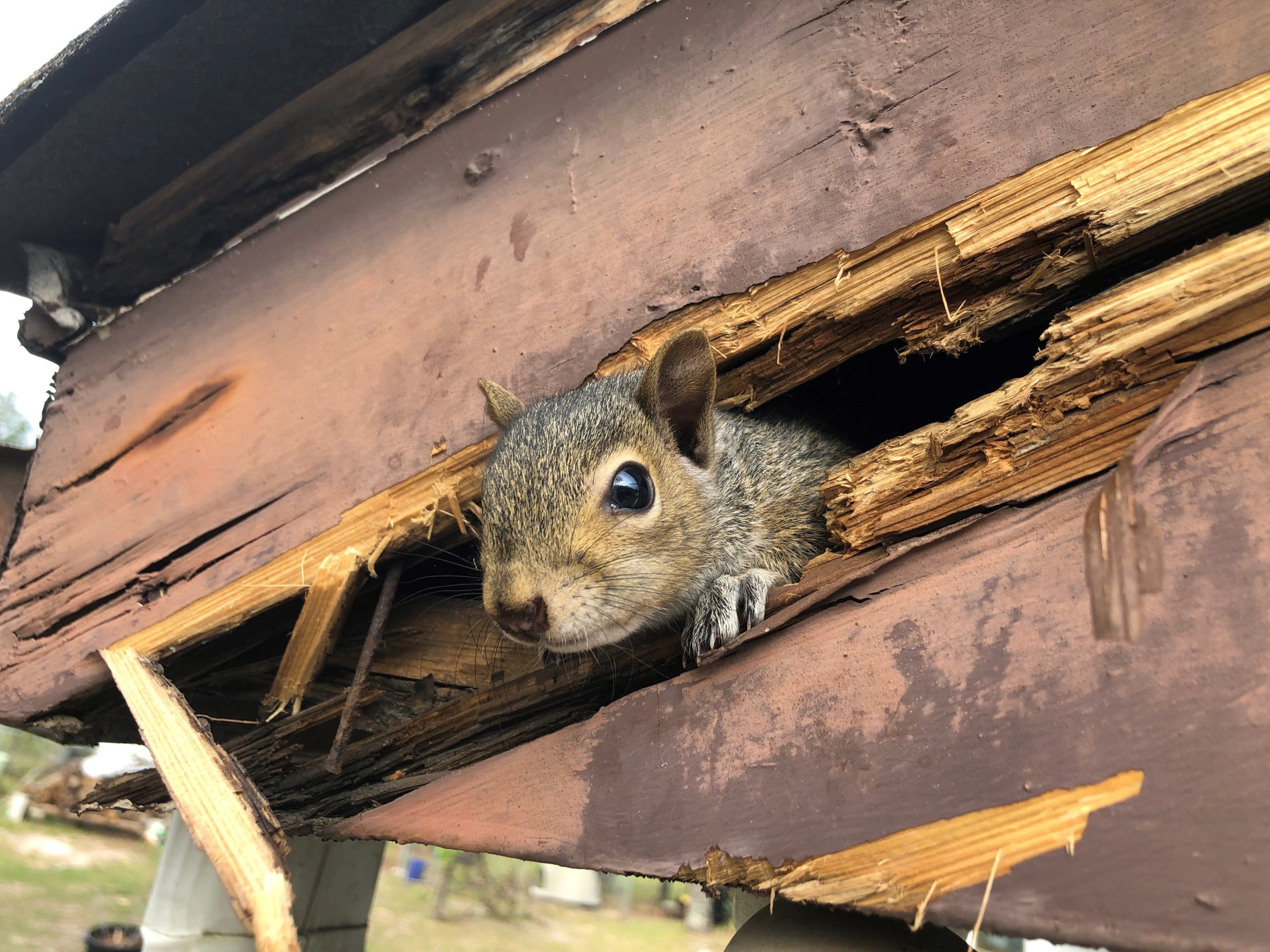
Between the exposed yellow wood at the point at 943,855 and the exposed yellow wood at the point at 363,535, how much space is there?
92cm

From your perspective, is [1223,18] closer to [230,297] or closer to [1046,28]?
[1046,28]

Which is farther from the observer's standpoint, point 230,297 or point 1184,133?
point 230,297

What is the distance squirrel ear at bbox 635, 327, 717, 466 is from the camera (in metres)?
1.54

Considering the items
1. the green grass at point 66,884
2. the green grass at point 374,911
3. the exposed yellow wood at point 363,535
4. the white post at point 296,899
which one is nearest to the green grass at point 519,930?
the green grass at point 374,911

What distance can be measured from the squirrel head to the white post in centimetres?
101

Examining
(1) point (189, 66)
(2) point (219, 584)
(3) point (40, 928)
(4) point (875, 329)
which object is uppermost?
(1) point (189, 66)

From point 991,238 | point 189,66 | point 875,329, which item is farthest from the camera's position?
point 189,66

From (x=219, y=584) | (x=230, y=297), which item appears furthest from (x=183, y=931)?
(x=230, y=297)

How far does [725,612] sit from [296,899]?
66.9 inches

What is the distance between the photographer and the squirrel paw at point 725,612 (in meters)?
1.51

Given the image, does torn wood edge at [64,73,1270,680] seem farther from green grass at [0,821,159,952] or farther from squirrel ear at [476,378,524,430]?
green grass at [0,821,159,952]

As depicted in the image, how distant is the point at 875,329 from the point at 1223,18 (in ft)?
2.07

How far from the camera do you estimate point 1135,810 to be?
3.10ft

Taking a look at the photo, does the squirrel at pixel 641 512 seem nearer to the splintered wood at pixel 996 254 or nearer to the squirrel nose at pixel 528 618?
the squirrel nose at pixel 528 618
